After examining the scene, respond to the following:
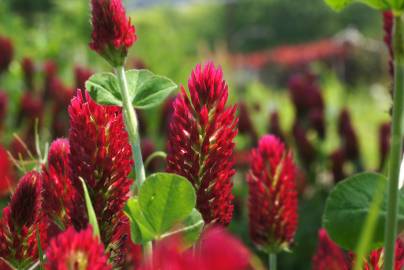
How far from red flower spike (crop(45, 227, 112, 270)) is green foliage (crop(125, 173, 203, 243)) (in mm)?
160

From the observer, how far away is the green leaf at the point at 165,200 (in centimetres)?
66

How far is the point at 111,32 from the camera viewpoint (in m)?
0.72

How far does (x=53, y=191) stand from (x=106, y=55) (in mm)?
162

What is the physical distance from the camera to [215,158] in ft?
2.36

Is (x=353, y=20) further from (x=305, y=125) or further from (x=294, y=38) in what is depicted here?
(x=305, y=125)

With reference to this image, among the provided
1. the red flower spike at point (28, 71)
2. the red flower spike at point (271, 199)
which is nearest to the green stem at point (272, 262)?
the red flower spike at point (271, 199)

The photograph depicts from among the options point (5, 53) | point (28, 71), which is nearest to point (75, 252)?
point (5, 53)

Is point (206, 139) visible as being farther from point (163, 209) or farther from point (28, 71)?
point (28, 71)

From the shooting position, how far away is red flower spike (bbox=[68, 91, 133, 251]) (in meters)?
0.68

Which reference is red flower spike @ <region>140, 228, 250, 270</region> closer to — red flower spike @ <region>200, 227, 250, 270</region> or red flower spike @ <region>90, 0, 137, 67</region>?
red flower spike @ <region>200, 227, 250, 270</region>

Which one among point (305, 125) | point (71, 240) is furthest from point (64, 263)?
point (305, 125)

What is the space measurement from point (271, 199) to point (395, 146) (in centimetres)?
44

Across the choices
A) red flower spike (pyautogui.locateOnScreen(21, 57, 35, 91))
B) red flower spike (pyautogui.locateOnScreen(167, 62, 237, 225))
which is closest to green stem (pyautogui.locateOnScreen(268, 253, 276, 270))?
red flower spike (pyautogui.locateOnScreen(167, 62, 237, 225))

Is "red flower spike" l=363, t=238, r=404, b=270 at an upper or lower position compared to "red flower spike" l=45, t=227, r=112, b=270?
lower
